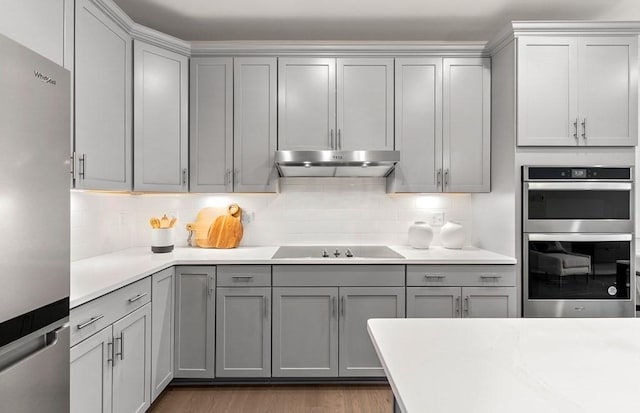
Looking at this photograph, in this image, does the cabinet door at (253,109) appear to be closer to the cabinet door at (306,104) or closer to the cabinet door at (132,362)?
the cabinet door at (306,104)

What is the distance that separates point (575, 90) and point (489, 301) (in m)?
1.51

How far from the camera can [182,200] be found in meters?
3.28

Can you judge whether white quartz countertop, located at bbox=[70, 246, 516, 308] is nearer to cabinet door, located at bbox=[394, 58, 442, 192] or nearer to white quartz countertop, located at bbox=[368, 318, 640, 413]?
cabinet door, located at bbox=[394, 58, 442, 192]

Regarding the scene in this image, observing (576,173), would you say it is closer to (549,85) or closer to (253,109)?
(549,85)

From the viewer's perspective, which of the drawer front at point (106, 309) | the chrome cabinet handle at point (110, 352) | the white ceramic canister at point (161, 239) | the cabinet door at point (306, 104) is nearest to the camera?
the drawer front at point (106, 309)

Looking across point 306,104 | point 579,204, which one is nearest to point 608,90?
point 579,204

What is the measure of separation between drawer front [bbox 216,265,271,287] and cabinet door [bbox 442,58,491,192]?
62.9 inches

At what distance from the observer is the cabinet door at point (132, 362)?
1.90 m

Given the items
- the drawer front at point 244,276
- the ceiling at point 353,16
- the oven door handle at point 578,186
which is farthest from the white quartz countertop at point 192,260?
the ceiling at point 353,16

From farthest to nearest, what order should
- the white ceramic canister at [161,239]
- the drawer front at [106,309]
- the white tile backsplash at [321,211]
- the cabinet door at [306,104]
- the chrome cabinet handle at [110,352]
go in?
the white tile backsplash at [321,211], the cabinet door at [306,104], the white ceramic canister at [161,239], the chrome cabinet handle at [110,352], the drawer front at [106,309]

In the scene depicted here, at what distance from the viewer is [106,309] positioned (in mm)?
1790

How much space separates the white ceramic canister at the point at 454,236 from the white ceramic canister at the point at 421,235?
0.42ft

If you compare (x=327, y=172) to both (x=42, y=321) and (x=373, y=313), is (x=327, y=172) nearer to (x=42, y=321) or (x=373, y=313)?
(x=373, y=313)

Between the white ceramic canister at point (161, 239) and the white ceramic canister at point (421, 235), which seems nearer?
the white ceramic canister at point (161, 239)
